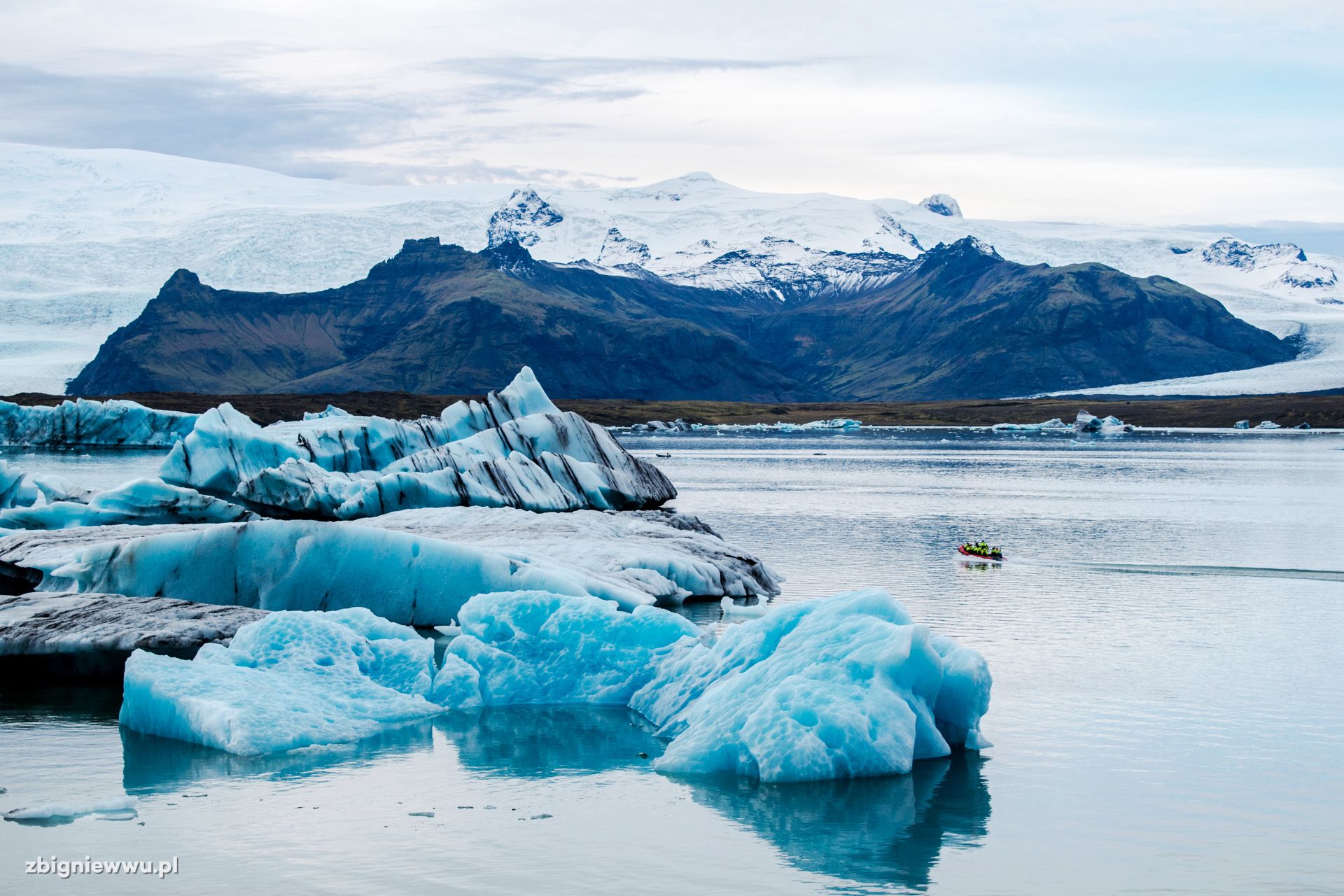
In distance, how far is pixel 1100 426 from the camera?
131m

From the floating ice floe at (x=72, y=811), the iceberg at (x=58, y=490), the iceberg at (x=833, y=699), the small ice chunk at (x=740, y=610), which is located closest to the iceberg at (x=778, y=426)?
the iceberg at (x=58, y=490)

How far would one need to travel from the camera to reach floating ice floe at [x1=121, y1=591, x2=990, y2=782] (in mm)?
12734

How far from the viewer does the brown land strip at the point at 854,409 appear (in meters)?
123

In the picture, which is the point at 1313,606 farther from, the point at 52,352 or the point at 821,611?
the point at 52,352

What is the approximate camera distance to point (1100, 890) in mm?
10062

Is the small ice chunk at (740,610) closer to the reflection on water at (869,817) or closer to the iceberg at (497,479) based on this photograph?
the reflection on water at (869,817)

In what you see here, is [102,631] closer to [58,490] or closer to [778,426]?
[58,490]

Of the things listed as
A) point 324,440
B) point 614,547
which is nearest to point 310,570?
point 614,547

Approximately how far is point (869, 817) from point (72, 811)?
6.98 m

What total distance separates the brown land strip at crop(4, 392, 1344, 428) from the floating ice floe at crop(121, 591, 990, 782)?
9970 cm

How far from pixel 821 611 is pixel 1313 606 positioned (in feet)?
50.6

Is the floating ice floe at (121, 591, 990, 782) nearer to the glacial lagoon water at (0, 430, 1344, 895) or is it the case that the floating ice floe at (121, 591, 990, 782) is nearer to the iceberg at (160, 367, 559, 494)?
the glacial lagoon water at (0, 430, 1344, 895)

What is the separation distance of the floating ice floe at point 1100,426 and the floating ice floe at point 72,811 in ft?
410

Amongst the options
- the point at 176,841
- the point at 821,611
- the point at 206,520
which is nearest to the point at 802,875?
the point at 821,611
